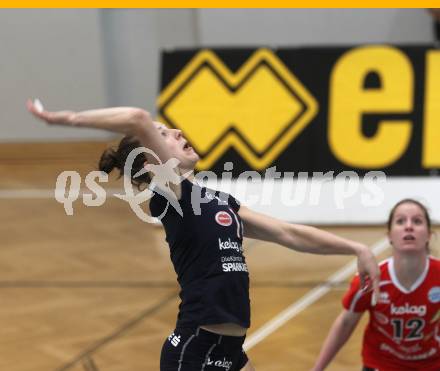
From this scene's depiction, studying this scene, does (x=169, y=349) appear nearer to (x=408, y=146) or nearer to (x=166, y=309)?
(x=166, y=309)

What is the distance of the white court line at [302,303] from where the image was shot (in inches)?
211

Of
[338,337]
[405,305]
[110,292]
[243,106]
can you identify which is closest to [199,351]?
[338,337]

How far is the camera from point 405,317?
154 inches

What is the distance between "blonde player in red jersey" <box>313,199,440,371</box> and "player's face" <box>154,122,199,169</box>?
4.23 feet

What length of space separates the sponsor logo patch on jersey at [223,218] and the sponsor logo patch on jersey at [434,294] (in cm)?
130

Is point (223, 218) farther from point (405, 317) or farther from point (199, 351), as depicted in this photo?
point (405, 317)

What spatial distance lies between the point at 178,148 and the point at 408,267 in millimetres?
1463

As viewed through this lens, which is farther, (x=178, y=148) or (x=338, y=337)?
(x=338, y=337)

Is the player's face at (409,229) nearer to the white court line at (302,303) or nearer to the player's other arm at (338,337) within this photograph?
the player's other arm at (338,337)

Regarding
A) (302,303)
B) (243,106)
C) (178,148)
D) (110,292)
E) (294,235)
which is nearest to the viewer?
(178,148)

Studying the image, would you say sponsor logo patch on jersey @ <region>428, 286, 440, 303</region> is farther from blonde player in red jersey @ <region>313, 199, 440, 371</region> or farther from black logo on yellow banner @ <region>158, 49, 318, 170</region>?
black logo on yellow banner @ <region>158, 49, 318, 170</region>

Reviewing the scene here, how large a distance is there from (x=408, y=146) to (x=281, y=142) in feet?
3.71

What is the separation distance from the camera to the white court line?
5369 millimetres

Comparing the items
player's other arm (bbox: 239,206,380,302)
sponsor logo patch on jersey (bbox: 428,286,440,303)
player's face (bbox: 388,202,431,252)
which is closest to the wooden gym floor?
sponsor logo patch on jersey (bbox: 428,286,440,303)
